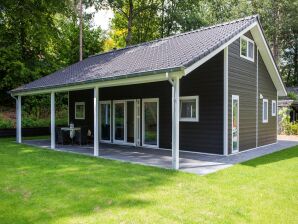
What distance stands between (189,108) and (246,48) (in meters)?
3.39

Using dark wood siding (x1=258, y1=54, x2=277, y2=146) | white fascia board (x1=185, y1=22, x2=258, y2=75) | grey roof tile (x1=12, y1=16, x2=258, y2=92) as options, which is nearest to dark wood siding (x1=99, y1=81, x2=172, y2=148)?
grey roof tile (x1=12, y1=16, x2=258, y2=92)

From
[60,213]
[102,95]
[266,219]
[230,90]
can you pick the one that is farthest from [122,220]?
[102,95]

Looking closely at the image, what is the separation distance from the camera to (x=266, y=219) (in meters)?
4.19

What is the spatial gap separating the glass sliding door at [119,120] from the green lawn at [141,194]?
4.89 meters

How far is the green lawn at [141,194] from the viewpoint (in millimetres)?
4277

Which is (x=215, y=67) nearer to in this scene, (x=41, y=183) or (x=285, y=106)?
(x=41, y=183)

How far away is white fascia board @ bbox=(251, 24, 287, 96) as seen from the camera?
11.4 metres

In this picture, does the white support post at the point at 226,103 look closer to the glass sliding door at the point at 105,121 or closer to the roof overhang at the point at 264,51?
the roof overhang at the point at 264,51

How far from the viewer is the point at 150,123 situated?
39.0ft

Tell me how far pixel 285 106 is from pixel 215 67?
13128mm

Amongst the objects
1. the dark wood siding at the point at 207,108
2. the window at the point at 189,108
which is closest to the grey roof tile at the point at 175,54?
the dark wood siding at the point at 207,108

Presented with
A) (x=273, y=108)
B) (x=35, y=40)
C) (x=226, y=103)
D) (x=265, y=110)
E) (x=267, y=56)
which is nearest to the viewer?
(x=226, y=103)

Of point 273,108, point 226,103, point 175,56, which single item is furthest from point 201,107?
point 273,108

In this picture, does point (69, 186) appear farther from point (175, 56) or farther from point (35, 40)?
point (35, 40)
